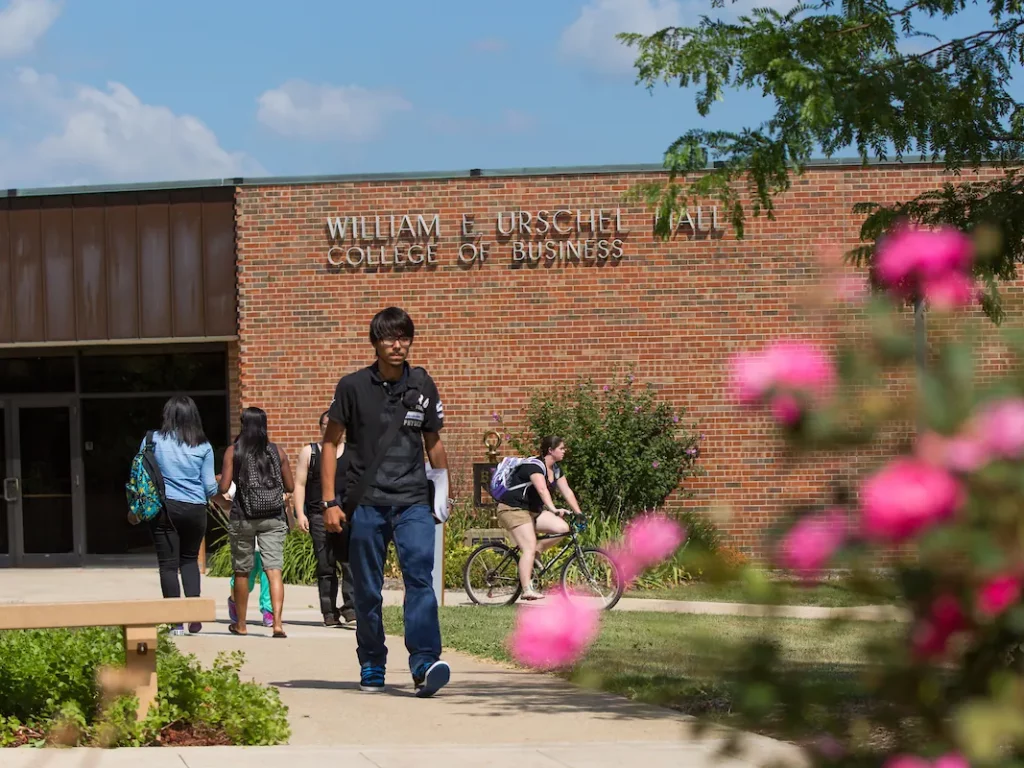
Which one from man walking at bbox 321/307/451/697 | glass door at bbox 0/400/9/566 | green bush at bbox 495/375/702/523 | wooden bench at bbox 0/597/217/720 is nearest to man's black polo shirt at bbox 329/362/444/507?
man walking at bbox 321/307/451/697

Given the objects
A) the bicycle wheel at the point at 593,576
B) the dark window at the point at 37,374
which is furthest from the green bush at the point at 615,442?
the dark window at the point at 37,374

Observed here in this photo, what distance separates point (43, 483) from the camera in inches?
823

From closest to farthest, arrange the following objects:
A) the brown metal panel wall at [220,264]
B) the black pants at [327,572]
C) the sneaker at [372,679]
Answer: the sneaker at [372,679], the black pants at [327,572], the brown metal panel wall at [220,264]

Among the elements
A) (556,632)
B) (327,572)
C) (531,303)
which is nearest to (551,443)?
(327,572)

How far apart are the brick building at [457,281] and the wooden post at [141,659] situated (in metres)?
12.5

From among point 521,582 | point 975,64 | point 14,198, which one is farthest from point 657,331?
point 975,64

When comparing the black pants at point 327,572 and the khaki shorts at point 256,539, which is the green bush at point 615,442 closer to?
the black pants at point 327,572

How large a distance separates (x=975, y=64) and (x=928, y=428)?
6.34m

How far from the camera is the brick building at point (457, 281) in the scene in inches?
744

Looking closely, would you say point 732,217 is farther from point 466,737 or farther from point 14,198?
point 14,198

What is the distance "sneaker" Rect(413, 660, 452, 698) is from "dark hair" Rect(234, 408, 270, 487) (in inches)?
151

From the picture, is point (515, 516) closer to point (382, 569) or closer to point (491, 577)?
point (491, 577)

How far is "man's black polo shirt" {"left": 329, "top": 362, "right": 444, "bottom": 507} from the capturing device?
311 inches

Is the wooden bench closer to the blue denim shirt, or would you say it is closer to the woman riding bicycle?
the blue denim shirt
